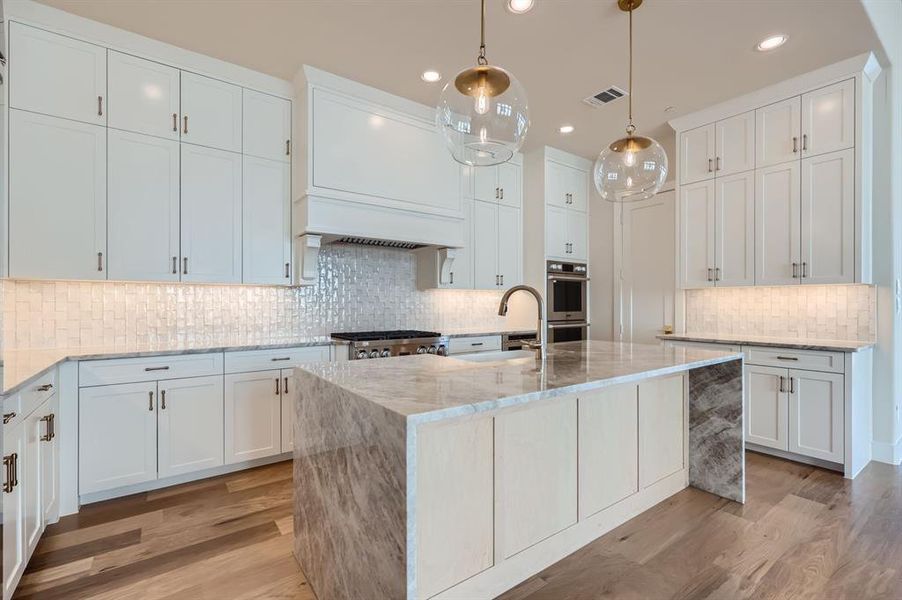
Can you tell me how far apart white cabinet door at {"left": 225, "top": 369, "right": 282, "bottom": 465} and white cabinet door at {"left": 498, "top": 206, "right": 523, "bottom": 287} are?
2.61 metres

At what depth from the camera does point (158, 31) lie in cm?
294

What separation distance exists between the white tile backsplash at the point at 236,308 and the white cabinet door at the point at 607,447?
243cm

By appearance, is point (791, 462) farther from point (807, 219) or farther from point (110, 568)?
point (110, 568)

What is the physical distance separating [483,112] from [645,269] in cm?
378

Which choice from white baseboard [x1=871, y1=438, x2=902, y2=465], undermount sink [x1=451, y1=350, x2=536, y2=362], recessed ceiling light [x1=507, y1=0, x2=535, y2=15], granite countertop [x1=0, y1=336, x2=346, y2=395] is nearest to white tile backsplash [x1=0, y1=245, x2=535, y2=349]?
granite countertop [x1=0, y1=336, x2=346, y2=395]

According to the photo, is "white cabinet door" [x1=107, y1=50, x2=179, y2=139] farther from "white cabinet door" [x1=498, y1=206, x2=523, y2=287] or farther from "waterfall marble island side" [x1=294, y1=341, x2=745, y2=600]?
"white cabinet door" [x1=498, y1=206, x2=523, y2=287]

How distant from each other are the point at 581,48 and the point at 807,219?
7.16 feet

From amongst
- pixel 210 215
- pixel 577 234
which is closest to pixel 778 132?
pixel 577 234

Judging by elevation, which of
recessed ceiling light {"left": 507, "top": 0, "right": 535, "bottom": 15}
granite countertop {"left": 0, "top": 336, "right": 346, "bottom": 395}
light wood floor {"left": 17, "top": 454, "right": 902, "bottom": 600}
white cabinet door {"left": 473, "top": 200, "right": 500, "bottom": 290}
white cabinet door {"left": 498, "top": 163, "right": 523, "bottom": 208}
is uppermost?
recessed ceiling light {"left": 507, "top": 0, "right": 535, "bottom": 15}

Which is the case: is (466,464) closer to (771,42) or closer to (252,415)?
(252,415)

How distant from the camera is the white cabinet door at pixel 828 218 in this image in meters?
3.29

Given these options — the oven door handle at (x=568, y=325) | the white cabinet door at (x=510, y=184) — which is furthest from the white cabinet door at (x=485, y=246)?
the oven door handle at (x=568, y=325)

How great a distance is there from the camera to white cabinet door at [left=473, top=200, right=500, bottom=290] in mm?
4715

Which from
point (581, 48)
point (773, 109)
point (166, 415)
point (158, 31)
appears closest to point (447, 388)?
point (166, 415)
